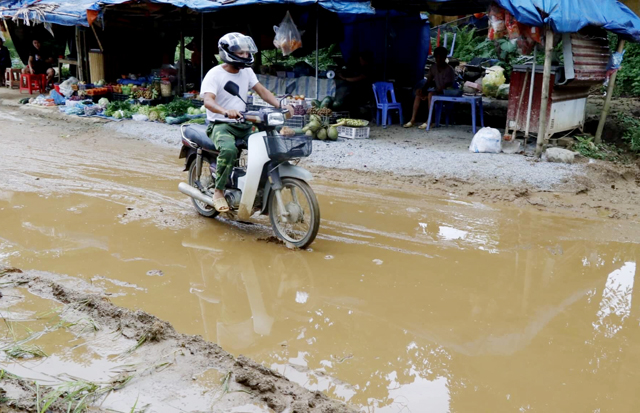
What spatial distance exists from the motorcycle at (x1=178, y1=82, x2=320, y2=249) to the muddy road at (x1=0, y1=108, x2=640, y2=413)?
24 cm

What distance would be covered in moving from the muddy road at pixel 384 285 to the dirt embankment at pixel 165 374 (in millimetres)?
206

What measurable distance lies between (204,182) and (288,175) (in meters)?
1.41

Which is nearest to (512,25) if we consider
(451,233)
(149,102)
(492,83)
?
(451,233)

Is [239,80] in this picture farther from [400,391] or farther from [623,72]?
[623,72]

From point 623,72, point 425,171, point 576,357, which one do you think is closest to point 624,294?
point 576,357

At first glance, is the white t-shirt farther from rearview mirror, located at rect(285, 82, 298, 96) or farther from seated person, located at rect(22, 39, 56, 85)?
seated person, located at rect(22, 39, 56, 85)

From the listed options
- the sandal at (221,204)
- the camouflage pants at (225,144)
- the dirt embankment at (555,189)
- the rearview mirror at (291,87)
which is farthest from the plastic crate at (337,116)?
the sandal at (221,204)

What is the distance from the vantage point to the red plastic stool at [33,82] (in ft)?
56.4

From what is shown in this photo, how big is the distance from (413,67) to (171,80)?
6.10 m

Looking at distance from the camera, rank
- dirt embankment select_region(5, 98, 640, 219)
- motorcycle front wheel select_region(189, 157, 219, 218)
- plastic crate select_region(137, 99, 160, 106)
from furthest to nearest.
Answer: plastic crate select_region(137, 99, 160, 106), dirt embankment select_region(5, 98, 640, 219), motorcycle front wheel select_region(189, 157, 219, 218)

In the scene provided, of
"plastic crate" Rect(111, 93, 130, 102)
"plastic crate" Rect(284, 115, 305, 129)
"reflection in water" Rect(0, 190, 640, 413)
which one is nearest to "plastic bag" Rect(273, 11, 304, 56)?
"plastic crate" Rect(284, 115, 305, 129)

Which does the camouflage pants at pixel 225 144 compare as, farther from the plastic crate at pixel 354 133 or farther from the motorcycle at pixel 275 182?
the plastic crate at pixel 354 133

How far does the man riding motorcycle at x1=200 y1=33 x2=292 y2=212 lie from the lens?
5.29m

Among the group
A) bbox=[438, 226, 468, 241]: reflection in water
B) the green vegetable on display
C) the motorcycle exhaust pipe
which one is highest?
the green vegetable on display
